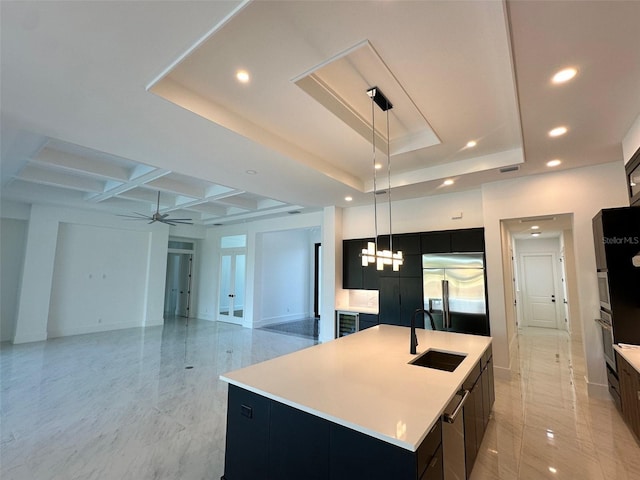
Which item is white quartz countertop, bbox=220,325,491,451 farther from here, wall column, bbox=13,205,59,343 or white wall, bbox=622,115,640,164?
wall column, bbox=13,205,59,343

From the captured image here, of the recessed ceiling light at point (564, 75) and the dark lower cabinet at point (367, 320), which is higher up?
the recessed ceiling light at point (564, 75)

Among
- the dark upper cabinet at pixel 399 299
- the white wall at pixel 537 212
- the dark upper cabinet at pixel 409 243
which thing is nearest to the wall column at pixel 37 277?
the dark upper cabinet at pixel 399 299

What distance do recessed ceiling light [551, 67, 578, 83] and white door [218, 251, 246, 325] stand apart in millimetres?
7937

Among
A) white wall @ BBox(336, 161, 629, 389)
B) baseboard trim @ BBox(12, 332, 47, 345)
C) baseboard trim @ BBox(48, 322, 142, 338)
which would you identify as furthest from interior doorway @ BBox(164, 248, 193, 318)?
white wall @ BBox(336, 161, 629, 389)

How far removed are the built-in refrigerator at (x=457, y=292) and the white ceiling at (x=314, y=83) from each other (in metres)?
1.32

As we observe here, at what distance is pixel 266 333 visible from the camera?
7398 mm

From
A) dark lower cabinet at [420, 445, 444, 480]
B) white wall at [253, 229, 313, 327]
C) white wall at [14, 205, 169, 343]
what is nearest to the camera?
dark lower cabinet at [420, 445, 444, 480]

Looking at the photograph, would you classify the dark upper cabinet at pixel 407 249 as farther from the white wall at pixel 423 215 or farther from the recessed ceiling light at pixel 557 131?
the recessed ceiling light at pixel 557 131

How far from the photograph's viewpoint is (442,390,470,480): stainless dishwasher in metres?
1.57

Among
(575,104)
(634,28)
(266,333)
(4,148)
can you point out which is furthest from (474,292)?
(4,148)

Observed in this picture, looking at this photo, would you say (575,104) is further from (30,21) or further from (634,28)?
(30,21)

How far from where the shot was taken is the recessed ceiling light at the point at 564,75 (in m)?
2.15

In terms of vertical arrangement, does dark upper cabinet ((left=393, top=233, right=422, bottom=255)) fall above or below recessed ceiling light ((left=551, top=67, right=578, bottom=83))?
below

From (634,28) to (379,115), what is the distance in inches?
73.6
